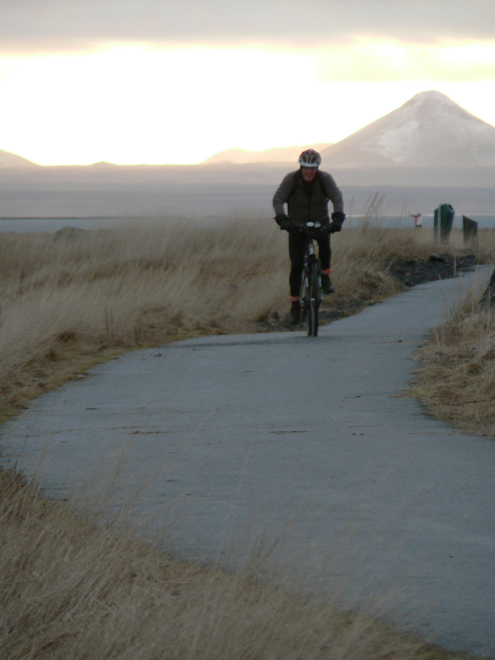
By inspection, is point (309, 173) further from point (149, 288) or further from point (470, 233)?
point (470, 233)

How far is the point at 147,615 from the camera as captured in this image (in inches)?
98.6

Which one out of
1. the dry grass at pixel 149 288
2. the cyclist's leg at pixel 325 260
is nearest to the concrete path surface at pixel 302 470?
the dry grass at pixel 149 288

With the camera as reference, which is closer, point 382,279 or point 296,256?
point 296,256

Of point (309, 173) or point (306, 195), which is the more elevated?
point (309, 173)

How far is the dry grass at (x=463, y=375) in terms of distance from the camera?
561 centimetres

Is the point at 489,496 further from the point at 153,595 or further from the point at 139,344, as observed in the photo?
the point at 139,344

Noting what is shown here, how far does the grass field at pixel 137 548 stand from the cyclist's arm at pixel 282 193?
208cm

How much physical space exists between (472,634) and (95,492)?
76.8 inches

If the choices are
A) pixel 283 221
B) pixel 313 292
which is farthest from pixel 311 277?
pixel 283 221

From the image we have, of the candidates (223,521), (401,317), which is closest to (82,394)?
(223,521)

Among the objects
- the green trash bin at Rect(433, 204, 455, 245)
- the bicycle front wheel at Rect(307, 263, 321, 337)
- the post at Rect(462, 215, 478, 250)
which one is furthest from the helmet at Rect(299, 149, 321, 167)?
the post at Rect(462, 215, 478, 250)

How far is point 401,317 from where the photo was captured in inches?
461

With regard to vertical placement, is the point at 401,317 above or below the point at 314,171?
below

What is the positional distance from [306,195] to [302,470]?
5485 mm
